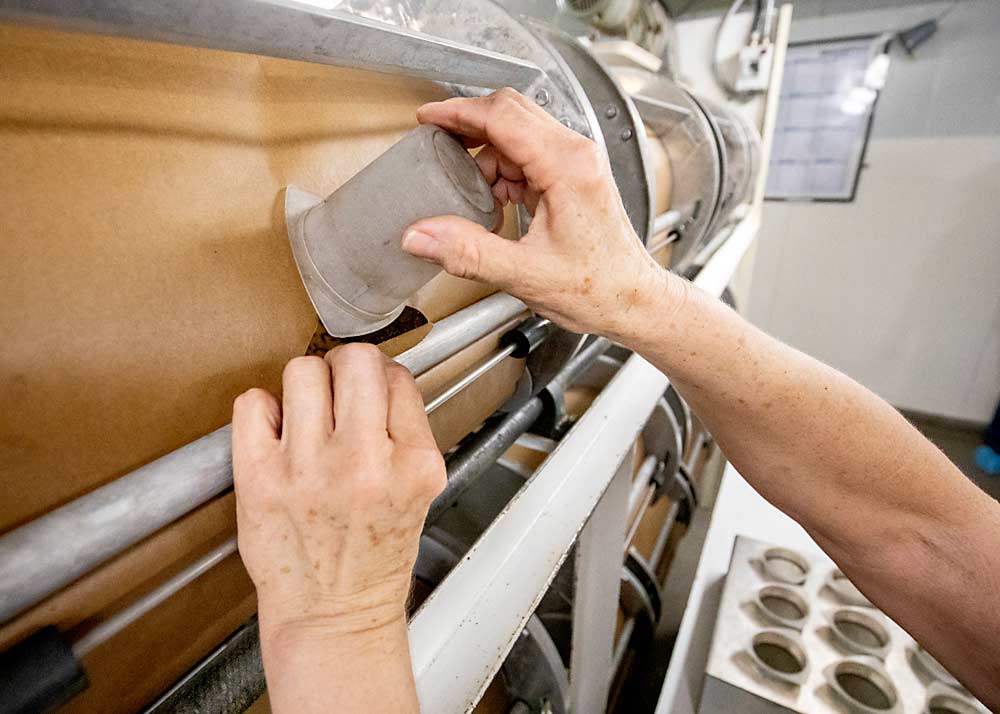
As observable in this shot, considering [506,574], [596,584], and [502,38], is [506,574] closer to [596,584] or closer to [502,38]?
[596,584]

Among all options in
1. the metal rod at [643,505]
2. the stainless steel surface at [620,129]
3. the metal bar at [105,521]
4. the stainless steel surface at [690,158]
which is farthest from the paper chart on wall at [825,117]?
the metal bar at [105,521]

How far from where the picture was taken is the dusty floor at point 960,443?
3.46 meters

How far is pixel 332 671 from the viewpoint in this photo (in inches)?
16.3

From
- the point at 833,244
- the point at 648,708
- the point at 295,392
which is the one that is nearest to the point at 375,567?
the point at 295,392

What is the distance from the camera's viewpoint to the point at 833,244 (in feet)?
13.0

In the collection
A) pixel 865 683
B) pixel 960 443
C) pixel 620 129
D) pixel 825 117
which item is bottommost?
pixel 960 443

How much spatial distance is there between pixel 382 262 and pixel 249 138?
157 millimetres

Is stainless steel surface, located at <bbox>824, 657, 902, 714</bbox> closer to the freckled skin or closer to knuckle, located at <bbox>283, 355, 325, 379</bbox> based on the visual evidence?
the freckled skin

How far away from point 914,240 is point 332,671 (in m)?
4.59

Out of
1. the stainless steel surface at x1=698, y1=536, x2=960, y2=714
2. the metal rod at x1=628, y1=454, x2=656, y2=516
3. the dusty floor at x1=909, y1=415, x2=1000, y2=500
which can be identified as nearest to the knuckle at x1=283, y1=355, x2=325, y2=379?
the stainless steel surface at x1=698, y1=536, x2=960, y2=714

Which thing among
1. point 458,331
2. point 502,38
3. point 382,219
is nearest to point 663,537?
point 458,331

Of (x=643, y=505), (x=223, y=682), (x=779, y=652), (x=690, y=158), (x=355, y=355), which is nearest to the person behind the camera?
(x=355, y=355)

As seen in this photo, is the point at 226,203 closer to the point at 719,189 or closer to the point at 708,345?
the point at 708,345

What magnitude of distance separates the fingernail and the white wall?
434 centimetres
